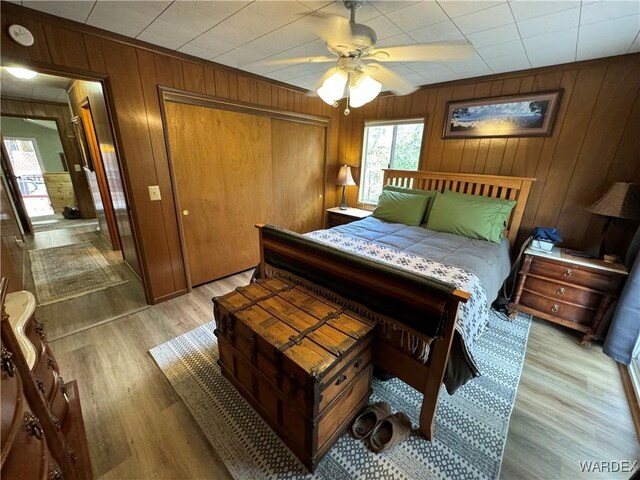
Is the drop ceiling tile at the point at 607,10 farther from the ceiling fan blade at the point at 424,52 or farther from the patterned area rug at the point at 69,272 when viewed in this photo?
the patterned area rug at the point at 69,272

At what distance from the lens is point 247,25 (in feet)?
5.61

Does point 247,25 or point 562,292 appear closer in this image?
point 247,25

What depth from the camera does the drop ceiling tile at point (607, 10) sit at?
1374 mm

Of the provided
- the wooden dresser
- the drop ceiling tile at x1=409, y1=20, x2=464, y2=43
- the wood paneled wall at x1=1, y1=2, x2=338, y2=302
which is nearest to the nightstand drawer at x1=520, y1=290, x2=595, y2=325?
the drop ceiling tile at x1=409, y1=20, x2=464, y2=43

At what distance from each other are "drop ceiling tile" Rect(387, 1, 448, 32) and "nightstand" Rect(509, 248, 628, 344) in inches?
79.7

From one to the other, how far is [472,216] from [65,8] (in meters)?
3.40

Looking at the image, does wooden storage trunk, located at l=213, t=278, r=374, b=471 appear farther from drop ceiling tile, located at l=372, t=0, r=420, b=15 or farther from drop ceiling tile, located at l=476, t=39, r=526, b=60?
drop ceiling tile, located at l=476, t=39, r=526, b=60

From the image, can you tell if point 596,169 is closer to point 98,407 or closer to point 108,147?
point 98,407

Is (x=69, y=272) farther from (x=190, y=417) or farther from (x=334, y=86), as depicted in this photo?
(x=334, y=86)

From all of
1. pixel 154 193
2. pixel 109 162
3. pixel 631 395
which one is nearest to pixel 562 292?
pixel 631 395

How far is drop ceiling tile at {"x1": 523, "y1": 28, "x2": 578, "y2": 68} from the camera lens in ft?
5.76

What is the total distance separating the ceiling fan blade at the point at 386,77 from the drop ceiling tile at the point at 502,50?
76cm

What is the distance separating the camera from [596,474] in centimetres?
127

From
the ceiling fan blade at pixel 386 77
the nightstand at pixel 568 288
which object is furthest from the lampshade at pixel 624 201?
the ceiling fan blade at pixel 386 77
